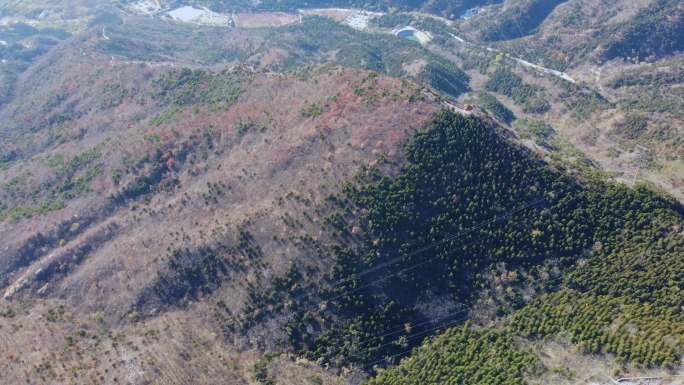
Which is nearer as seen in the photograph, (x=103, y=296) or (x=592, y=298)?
(x=592, y=298)

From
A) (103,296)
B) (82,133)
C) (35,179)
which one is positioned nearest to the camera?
(103,296)

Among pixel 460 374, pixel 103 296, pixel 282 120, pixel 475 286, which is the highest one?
pixel 282 120

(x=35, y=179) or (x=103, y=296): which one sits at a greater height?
(x=35, y=179)

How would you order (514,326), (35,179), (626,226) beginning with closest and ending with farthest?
(514,326) → (626,226) → (35,179)

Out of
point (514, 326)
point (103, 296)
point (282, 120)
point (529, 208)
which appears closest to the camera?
point (514, 326)

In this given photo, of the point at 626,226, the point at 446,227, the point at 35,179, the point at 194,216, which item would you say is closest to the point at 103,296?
the point at 194,216

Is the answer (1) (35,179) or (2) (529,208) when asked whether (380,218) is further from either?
(1) (35,179)

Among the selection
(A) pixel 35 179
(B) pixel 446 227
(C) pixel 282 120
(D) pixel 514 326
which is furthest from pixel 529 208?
(A) pixel 35 179

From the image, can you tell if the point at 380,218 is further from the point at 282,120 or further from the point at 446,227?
the point at 282,120

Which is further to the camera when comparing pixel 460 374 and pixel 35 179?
pixel 35 179
